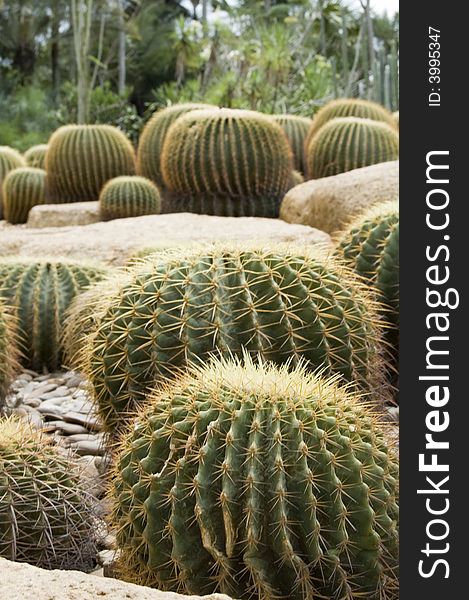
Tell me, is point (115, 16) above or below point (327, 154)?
above

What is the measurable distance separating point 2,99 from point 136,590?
94.9 feet

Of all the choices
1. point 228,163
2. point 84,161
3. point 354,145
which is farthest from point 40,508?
point 84,161

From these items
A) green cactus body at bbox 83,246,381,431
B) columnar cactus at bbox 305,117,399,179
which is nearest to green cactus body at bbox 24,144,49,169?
columnar cactus at bbox 305,117,399,179

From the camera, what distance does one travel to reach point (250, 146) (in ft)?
25.9

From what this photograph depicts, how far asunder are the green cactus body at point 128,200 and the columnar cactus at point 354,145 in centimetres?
151

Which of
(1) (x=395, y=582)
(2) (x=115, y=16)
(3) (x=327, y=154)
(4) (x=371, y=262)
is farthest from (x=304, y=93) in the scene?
(1) (x=395, y=582)

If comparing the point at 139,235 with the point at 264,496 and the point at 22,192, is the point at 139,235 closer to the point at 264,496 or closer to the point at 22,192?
the point at 264,496

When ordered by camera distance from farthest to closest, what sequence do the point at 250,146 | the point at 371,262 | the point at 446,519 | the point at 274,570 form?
the point at 250,146 < the point at 371,262 < the point at 274,570 < the point at 446,519

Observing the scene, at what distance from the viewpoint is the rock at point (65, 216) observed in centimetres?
899

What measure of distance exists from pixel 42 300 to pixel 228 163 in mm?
3264

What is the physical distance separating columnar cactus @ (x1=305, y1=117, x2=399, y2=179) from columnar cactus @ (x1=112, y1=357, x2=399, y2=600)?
20.3 ft

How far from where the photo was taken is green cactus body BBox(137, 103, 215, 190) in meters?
9.59

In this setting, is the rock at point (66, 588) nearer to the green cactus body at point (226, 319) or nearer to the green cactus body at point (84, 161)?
the green cactus body at point (226, 319)

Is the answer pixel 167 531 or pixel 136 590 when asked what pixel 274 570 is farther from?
pixel 136 590
